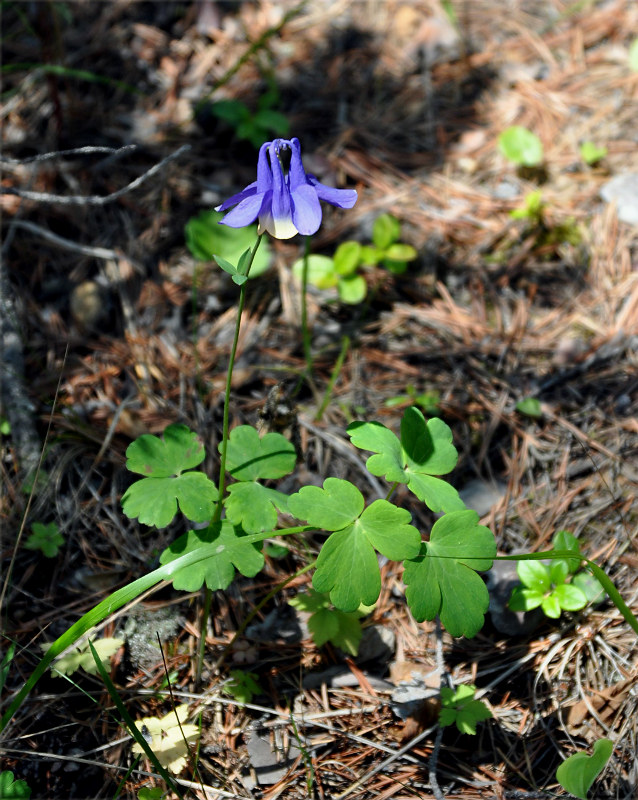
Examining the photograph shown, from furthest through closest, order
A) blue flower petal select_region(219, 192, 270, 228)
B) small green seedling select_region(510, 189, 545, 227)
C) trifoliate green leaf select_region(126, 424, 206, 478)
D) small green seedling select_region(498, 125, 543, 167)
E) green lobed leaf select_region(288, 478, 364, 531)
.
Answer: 1. small green seedling select_region(498, 125, 543, 167)
2. small green seedling select_region(510, 189, 545, 227)
3. trifoliate green leaf select_region(126, 424, 206, 478)
4. green lobed leaf select_region(288, 478, 364, 531)
5. blue flower petal select_region(219, 192, 270, 228)

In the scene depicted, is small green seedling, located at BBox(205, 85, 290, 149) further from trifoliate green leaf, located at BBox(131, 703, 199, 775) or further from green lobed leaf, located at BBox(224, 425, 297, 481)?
trifoliate green leaf, located at BBox(131, 703, 199, 775)

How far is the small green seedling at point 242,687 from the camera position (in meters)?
2.03

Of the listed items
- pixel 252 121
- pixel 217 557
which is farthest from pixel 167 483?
pixel 252 121

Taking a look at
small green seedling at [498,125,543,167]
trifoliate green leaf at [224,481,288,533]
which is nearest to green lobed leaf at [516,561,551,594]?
trifoliate green leaf at [224,481,288,533]

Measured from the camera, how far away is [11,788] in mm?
1773

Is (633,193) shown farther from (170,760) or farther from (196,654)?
(170,760)

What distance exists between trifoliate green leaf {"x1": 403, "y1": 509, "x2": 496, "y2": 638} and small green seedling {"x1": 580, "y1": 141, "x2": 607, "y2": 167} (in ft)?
7.89

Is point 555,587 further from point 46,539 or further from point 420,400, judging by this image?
point 46,539

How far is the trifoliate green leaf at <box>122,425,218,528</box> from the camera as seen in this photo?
6.21 ft

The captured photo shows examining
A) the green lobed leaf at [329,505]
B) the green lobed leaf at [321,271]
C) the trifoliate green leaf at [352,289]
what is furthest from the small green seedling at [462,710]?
the green lobed leaf at [321,271]

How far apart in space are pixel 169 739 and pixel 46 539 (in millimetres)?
799

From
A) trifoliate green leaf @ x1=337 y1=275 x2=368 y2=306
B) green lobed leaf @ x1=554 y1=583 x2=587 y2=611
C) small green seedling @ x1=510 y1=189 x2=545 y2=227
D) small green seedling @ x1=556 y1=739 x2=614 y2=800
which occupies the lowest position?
small green seedling @ x1=556 y1=739 x2=614 y2=800

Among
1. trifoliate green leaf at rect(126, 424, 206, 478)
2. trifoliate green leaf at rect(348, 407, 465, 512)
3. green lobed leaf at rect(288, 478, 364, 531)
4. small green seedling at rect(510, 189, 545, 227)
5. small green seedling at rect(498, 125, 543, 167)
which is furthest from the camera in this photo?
small green seedling at rect(498, 125, 543, 167)

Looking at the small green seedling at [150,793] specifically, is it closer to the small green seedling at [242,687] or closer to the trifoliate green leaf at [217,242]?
the small green seedling at [242,687]
